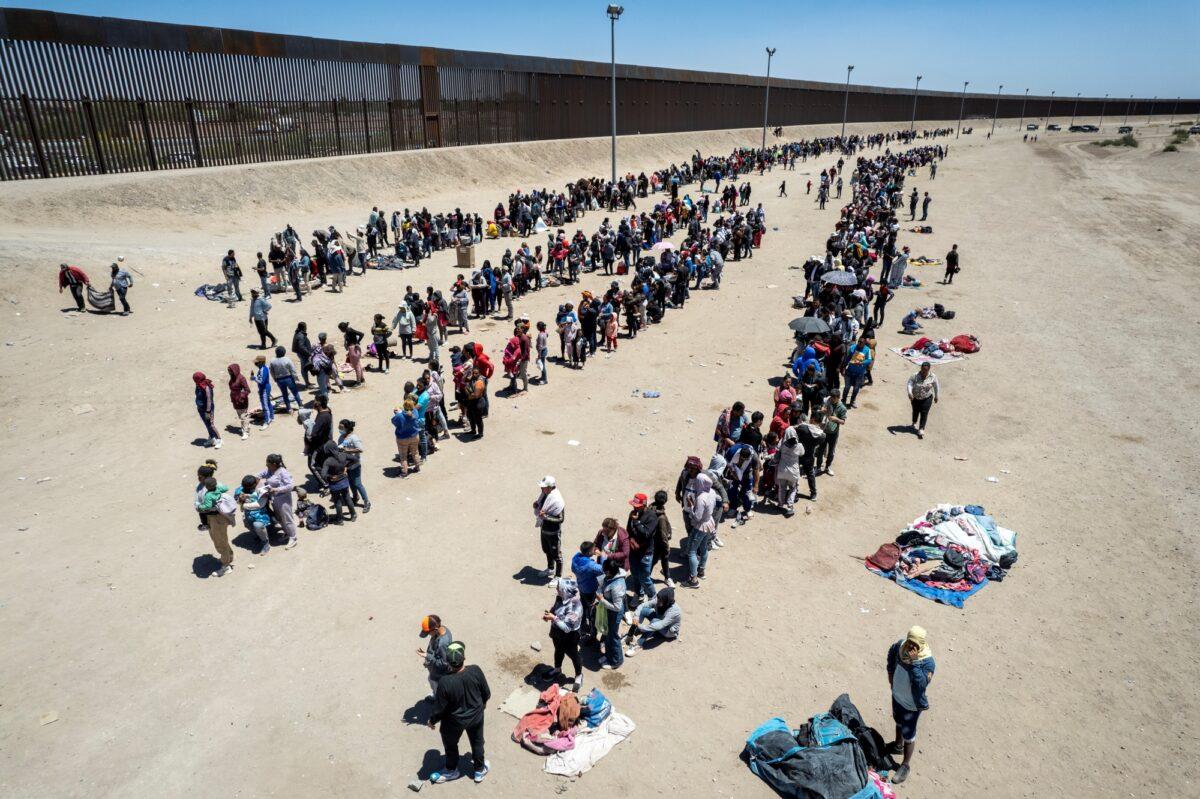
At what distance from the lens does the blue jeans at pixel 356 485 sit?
9359 millimetres

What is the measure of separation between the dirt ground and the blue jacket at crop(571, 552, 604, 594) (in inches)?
38.9

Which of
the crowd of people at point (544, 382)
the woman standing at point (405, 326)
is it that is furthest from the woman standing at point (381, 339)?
the woman standing at point (405, 326)

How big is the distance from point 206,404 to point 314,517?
3707mm

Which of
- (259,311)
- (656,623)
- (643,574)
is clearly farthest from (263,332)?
(656,623)

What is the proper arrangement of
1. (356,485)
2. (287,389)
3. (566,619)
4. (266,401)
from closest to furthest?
1. (566,619)
2. (356,485)
3. (266,401)
4. (287,389)

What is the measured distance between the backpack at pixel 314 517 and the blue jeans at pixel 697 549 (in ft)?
17.2

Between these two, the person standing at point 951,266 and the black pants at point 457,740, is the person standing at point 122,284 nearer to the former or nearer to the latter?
the black pants at point 457,740

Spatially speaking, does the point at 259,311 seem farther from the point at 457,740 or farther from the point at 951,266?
the point at 951,266

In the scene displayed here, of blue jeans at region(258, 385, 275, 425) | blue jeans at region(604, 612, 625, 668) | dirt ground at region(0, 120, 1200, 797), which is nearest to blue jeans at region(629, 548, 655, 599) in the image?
dirt ground at region(0, 120, 1200, 797)

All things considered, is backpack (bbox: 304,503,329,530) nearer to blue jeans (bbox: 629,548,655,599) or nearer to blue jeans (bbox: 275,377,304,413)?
blue jeans (bbox: 275,377,304,413)

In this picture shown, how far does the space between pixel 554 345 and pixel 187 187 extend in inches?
735

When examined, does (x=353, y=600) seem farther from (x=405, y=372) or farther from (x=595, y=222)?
(x=595, y=222)

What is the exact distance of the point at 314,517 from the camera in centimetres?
933

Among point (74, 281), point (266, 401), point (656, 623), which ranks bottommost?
point (656, 623)
